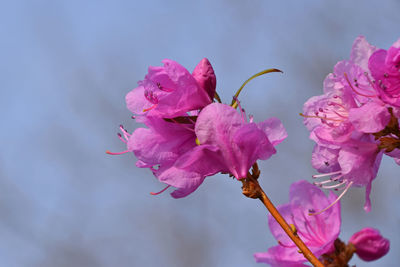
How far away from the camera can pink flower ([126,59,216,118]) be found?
1.85 m

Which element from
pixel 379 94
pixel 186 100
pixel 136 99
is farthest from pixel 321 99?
pixel 136 99

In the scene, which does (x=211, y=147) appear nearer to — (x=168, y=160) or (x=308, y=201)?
(x=168, y=160)

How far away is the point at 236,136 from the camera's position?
1785 millimetres

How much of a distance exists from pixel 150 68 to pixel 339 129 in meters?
0.74

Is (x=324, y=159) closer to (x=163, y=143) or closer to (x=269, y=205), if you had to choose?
(x=269, y=205)

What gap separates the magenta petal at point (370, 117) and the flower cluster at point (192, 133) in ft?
0.83

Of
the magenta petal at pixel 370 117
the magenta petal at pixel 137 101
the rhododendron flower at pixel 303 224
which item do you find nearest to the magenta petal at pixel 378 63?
the magenta petal at pixel 370 117

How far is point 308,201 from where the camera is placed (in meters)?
2.00

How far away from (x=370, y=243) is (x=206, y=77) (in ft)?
2.73

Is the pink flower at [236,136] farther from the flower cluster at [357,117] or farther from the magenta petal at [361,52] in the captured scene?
the magenta petal at [361,52]

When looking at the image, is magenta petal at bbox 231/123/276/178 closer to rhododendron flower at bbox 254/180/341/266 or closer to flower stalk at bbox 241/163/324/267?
flower stalk at bbox 241/163/324/267

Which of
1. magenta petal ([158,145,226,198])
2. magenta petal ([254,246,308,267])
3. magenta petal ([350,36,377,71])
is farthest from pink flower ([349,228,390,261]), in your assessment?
magenta petal ([350,36,377,71])

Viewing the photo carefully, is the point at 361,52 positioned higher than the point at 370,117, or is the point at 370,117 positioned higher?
the point at 361,52

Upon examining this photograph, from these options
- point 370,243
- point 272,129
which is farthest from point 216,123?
point 370,243
